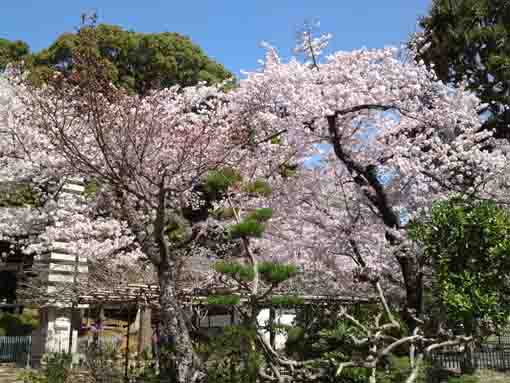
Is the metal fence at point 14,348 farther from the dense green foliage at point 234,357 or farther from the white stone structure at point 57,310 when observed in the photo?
the dense green foliage at point 234,357

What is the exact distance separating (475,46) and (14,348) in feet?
58.1

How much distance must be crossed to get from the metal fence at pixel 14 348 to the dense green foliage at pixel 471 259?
44.5 feet

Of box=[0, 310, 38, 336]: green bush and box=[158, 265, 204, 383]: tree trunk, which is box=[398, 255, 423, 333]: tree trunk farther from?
box=[0, 310, 38, 336]: green bush

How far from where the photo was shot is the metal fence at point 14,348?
1560 cm

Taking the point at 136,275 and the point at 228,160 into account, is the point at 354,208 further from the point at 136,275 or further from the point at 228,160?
the point at 136,275

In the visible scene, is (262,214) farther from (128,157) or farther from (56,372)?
(56,372)

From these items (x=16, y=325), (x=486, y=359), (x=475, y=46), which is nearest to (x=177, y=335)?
(x=486, y=359)

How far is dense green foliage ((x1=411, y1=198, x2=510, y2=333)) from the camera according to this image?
19.0ft

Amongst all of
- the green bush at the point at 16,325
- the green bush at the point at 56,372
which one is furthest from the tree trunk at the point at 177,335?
the green bush at the point at 16,325

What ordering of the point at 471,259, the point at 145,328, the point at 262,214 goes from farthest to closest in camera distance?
1. the point at 145,328
2. the point at 262,214
3. the point at 471,259

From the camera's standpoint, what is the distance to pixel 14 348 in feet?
51.5

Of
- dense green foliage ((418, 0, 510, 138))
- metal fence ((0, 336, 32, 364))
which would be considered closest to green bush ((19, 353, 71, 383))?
metal fence ((0, 336, 32, 364))

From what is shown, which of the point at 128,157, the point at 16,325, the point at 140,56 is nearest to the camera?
the point at 128,157

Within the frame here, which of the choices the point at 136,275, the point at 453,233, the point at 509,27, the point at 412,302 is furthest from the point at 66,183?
the point at 509,27
